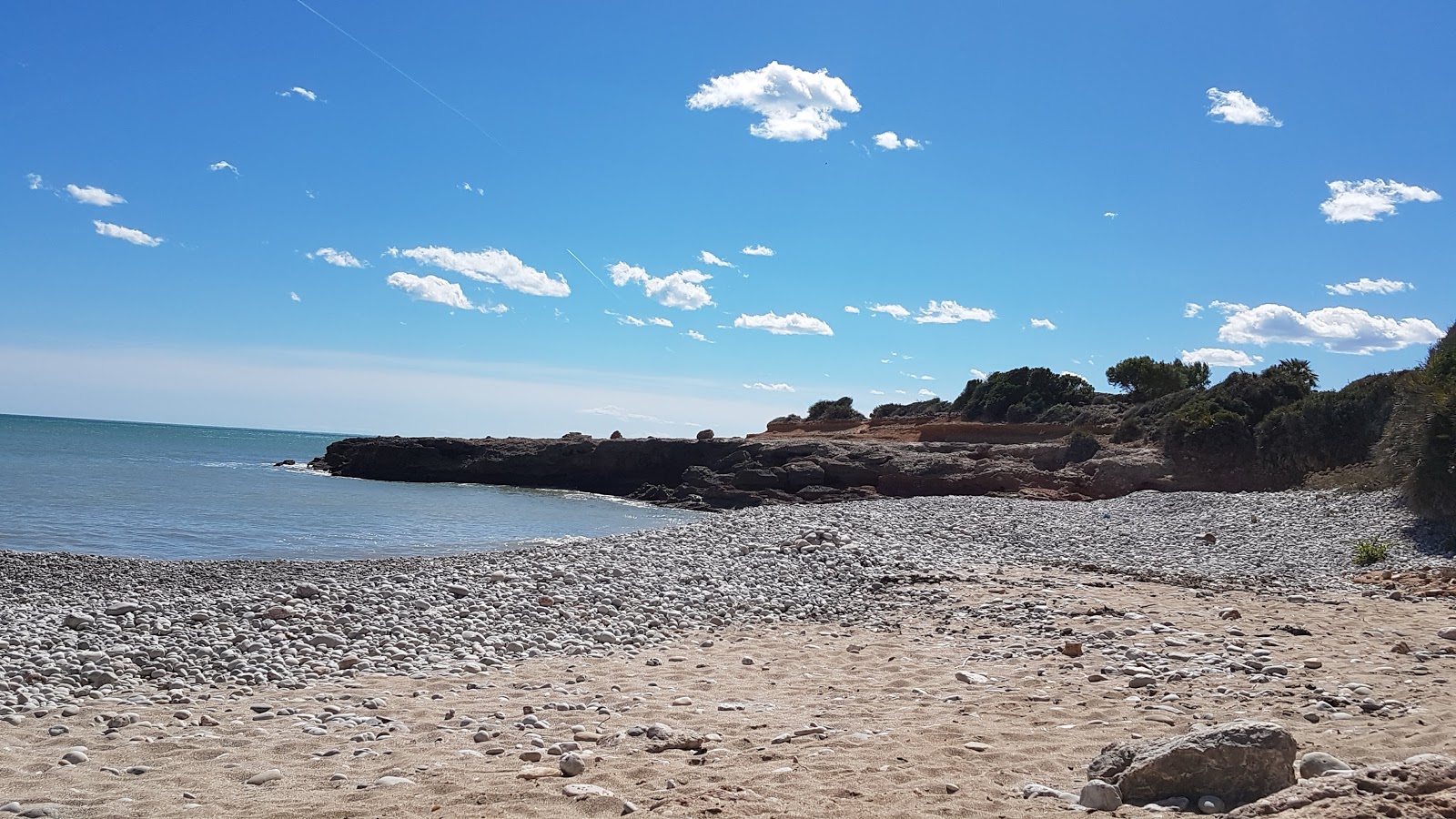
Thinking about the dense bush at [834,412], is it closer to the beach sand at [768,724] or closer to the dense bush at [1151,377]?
the dense bush at [1151,377]

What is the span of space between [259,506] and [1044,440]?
30.9 meters

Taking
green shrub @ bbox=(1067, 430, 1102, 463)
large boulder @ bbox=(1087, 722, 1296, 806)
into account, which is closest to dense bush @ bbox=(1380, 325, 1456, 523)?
large boulder @ bbox=(1087, 722, 1296, 806)

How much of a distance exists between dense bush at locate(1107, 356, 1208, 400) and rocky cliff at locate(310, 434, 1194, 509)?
64.7 feet

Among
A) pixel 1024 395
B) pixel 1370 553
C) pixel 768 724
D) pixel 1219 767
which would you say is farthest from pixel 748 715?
pixel 1024 395

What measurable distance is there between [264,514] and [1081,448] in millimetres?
27483

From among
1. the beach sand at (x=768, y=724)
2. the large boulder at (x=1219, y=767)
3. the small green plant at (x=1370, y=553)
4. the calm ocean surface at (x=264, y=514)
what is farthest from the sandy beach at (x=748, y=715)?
the calm ocean surface at (x=264, y=514)

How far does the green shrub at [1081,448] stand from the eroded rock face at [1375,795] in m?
32.8

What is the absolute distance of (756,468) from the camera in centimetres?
4006

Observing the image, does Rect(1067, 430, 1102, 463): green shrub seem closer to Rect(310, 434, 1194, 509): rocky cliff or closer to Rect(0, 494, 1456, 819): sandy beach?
Rect(310, 434, 1194, 509): rocky cliff

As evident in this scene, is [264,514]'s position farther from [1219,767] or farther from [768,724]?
[1219,767]

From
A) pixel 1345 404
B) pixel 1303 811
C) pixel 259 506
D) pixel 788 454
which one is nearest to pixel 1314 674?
pixel 1303 811

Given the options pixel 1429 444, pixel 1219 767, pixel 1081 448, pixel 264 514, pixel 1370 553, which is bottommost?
pixel 264 514

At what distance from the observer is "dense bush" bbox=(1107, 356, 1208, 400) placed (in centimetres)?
5509

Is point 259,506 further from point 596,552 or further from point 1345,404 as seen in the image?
point 1345,404
